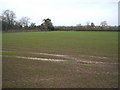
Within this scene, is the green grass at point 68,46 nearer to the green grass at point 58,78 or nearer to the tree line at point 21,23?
the green grass at point 58,78

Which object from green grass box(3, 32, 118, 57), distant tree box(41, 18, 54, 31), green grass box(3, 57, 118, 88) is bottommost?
green grass box(3, 57, 118, 88)

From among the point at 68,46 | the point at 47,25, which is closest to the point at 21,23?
the point at 47,25

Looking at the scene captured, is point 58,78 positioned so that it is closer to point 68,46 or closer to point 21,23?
point 68,46

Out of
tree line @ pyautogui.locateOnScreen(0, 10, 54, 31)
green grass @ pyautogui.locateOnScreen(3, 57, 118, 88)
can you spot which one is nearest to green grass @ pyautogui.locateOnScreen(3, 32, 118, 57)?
green grass @ pyautogui.locateOnScreen(3, 57, 118, 88)

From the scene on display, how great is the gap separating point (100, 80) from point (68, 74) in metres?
1.31

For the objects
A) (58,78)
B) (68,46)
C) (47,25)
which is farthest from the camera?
(47,25)

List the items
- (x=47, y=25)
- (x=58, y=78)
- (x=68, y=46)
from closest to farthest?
(x=58, y=78), (x=68, y=46), (x=47, y=25)

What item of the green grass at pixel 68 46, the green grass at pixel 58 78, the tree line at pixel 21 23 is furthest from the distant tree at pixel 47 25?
the green grass at pixel 58 78

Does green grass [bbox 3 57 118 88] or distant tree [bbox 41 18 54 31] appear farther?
distant tree [bbox 41 18 54 31]

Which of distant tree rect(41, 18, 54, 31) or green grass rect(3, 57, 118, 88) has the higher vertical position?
distant tree rect(41, 18, 54, 31)

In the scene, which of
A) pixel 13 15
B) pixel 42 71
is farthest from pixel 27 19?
pixel 42 71

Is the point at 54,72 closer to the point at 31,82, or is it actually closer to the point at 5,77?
the point at 31,82

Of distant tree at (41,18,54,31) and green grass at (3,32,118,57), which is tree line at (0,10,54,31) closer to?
distant tree at (41,18,54,31)

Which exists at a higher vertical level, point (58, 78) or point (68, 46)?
point (68, 46)
